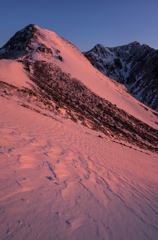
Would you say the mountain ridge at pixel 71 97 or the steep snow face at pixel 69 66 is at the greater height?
the steep snow face at pixel 69 66

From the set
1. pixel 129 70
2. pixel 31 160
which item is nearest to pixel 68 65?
pixel 31 160

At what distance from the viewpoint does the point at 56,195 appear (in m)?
2.35

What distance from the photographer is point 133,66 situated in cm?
9862

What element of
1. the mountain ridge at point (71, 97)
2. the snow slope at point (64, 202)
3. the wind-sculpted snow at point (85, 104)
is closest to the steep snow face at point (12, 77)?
the mountain ridge at point (71, 97)

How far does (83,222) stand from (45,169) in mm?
1559

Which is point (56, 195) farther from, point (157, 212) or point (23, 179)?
point (157, 212)

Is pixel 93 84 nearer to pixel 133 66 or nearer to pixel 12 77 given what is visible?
pixel 12 77

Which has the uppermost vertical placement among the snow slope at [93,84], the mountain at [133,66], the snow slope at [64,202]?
the mountain at [133,66]

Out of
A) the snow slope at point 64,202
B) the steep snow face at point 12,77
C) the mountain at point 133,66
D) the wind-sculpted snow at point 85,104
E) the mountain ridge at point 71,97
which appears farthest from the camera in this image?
the mountain at point 133,66

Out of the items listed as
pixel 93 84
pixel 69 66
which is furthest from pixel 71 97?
pixel 69 66

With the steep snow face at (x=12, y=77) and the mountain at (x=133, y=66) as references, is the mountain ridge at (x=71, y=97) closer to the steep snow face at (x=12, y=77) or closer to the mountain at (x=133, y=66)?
the steep snow face at (x=12, y=77)

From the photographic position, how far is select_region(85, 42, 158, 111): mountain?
71169 millimetres

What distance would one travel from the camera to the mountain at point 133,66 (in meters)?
71.2

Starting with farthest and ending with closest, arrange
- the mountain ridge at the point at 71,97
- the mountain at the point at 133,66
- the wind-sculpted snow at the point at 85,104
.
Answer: the mountain at the point at 133,66
the wind-sculpted snow at the point at 85,104
the mountain ridge at the point at 71,97
